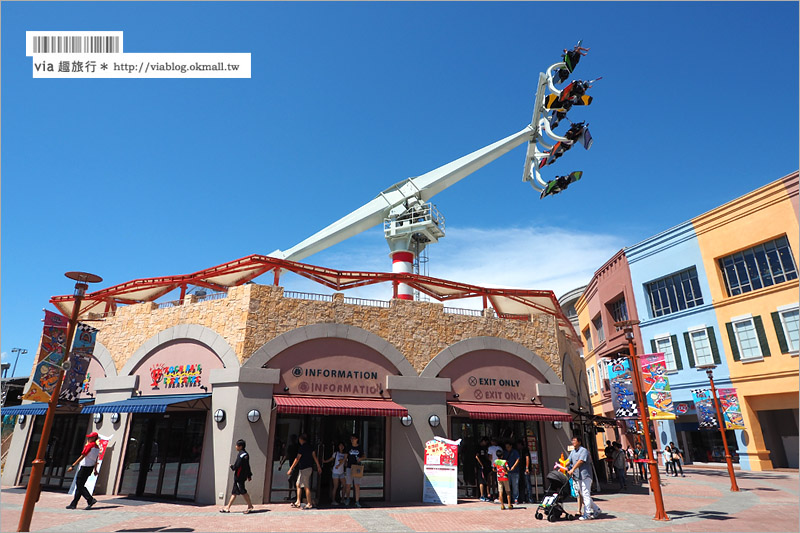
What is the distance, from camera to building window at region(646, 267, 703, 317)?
29.8 metres

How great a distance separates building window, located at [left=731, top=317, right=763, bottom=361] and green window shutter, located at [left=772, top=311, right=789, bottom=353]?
1117mm

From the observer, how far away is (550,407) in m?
17.2

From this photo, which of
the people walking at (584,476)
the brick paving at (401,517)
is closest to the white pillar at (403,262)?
the brick paving at (401,517)

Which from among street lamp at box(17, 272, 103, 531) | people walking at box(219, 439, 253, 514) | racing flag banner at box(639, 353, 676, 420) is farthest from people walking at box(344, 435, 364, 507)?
racing flag banner at box(639, 353, 676, 420)

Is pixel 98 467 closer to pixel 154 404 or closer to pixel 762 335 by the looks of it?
pixel 154 404

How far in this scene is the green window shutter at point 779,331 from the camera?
2459 cm

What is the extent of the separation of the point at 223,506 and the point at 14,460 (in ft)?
35.0

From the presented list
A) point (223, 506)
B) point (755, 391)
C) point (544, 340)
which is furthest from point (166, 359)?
point (755, 391)

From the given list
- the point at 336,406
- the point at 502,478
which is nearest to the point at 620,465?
the point at 502,478

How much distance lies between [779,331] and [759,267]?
3.75 metres

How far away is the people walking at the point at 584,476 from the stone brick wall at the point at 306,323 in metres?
5.48

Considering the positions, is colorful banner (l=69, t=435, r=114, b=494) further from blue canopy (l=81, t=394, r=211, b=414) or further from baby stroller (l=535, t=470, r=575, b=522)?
baby stroller (l=535, t=470, r=575, b=522)

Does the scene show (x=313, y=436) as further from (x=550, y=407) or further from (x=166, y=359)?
(x=550, y=407)

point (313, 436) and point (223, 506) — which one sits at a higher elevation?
point (313, 436)
